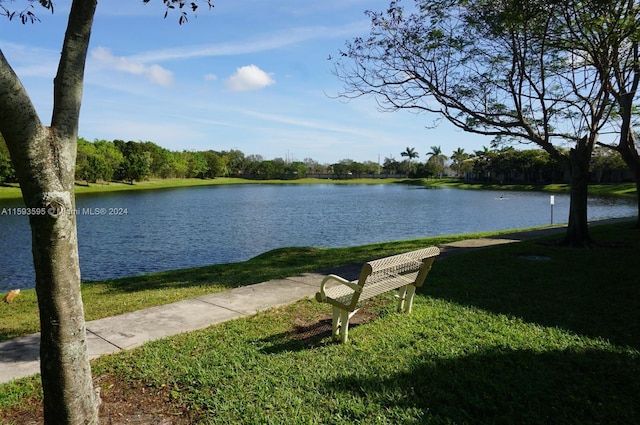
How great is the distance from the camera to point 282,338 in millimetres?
5098

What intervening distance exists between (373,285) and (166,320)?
9.17 feet

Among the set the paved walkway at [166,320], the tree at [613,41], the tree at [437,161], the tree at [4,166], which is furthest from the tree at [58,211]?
the tree at [437,161]

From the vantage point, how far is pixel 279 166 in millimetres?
145000

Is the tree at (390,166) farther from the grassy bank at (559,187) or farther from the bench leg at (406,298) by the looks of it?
the bench leg at (406,298)

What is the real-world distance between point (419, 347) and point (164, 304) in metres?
3.94

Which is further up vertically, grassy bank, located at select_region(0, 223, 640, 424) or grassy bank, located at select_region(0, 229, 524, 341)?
grassy bank, located at select_region(0, 223, 640, 424)

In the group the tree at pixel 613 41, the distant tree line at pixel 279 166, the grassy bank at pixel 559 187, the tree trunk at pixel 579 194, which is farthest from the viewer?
the distant tree line at pixel 279 166

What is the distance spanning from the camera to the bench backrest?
465 centimetres

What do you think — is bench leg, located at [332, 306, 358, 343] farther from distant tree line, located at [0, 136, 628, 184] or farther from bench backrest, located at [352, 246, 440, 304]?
distant tree line, located at [0, 136, 628, 184]

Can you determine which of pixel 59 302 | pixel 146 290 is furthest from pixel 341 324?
pixel 146 290

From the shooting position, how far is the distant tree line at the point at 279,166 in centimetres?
7221

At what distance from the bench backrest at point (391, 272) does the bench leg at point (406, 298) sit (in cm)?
10

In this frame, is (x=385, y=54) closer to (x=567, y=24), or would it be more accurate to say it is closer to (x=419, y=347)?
(x=567, y=24)

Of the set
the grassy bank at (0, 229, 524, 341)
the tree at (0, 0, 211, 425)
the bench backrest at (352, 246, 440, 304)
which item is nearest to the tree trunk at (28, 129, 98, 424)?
the tree at (0, 0, 211, 425)
